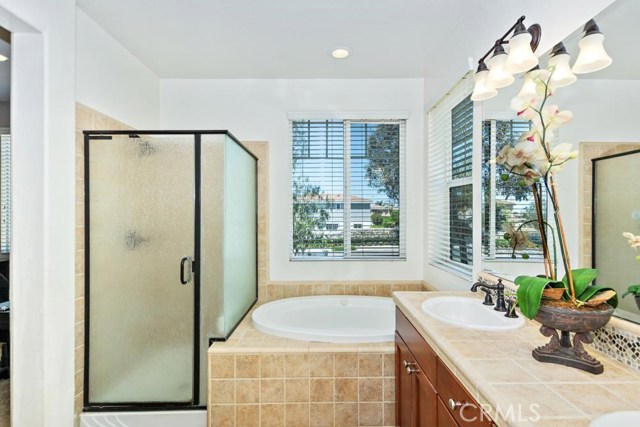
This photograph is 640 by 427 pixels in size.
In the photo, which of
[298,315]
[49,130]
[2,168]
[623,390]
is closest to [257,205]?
[298,315]

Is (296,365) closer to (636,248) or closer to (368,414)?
(368,414)

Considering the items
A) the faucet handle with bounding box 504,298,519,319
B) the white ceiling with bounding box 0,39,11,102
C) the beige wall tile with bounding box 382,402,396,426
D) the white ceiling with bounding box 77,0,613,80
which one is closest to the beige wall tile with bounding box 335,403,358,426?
the beige wall tile with bounding box 382,402,396,426

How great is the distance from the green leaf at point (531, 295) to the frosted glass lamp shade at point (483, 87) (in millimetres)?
948

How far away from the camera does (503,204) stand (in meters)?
1.67

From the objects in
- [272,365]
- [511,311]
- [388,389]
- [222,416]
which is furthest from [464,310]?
[222,416]

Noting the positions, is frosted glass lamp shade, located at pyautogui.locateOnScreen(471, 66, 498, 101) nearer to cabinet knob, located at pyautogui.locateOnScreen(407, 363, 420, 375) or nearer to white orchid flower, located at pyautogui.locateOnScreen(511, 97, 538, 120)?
white orchid flower, located at pyautogui.locateOnScreen(511, 97, 538, 120)

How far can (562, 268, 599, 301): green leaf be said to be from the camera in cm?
100

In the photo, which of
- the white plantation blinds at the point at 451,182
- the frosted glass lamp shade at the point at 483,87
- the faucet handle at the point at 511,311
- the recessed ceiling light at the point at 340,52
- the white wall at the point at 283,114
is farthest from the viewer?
the white wall at the point at 283,114

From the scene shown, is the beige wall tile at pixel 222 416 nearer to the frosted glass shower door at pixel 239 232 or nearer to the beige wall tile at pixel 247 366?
the beige wall tile at pixel 247 366

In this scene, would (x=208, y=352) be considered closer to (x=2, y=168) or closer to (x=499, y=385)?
(x=499, y=385)

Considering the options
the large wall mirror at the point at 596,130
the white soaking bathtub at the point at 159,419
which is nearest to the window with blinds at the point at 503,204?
the large wall mirror at the point at 596,130

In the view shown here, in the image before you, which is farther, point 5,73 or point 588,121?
point 5,73

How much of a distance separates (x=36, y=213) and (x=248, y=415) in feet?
5.23

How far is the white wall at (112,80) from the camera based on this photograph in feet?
6.51
